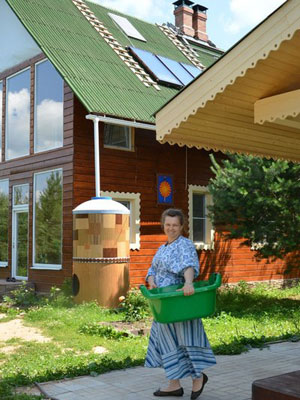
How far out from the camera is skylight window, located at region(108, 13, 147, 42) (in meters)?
17.0

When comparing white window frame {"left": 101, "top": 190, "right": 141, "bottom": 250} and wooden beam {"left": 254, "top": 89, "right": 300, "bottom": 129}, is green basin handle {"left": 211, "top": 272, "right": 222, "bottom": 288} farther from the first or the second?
white window frame {"left": 101, "top": 190, "right": 141, "bottom": 250}

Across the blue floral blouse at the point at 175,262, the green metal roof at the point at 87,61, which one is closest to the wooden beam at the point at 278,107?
the blue floral blouse at the point at 175,262

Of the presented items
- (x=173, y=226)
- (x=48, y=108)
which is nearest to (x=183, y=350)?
(x=173, y=226)

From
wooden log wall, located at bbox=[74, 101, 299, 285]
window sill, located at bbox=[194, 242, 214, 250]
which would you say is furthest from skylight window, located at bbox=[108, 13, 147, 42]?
window sill, located at bbox=[194, 242, 214, 250]

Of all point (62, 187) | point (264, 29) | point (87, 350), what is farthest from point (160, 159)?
point (264, 29)

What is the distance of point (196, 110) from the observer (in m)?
5.76

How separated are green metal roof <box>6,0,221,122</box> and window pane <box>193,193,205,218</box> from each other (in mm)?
2938

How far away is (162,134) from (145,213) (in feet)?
26.9

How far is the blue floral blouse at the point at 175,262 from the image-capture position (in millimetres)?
5215

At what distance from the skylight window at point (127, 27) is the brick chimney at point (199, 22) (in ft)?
16.2

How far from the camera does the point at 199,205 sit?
52.6 ft

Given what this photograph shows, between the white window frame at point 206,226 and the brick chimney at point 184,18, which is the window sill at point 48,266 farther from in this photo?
the brick chimney at point 184,18

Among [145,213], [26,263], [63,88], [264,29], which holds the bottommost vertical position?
[26,263]

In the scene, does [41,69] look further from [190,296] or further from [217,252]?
[190,296]
